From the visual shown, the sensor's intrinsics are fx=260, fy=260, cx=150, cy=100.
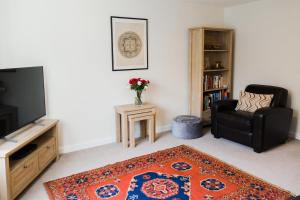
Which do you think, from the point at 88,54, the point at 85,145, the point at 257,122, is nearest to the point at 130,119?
the point at 85,145

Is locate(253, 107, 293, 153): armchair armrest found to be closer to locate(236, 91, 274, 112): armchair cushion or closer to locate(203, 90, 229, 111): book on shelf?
locate(236, 91, 274, 112): armchair cushion

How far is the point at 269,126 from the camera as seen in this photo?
353 centimetres

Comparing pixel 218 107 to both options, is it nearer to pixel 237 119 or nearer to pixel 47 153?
pixel 237 119

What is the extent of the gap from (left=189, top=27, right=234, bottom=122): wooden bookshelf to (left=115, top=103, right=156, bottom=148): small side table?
1.03 m

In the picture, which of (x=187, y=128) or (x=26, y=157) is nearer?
(x=26, y=157)

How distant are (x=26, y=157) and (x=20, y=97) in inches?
24.7

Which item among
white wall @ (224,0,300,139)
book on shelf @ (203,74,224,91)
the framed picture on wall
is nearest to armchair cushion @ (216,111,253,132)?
book on shelf @ (203,74,224,91)

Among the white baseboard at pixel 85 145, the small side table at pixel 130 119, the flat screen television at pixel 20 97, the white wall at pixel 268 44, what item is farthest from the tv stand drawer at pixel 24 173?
the white wall at pixel 268 44

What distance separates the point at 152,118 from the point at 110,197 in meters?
1.67

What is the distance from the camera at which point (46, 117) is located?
3434 millimetres

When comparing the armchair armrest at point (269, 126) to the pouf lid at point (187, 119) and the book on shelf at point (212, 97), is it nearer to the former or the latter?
the pouf lid at point (187, 119)

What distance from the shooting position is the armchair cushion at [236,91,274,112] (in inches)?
152

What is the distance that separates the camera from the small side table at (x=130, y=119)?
3721 millimetres

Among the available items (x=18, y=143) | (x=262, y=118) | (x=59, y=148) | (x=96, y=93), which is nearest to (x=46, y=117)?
(x=59, y=148)
